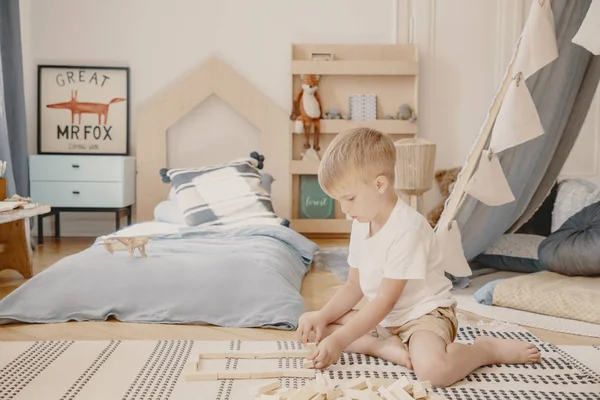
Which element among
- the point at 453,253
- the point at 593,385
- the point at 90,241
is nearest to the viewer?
the point at 593,385

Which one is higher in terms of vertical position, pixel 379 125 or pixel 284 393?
pixel 379 125

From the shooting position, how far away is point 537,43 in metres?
2.14

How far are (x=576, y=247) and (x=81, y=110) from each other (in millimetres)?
3463

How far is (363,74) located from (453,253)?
267 cm

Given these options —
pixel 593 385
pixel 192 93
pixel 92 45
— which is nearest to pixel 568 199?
pixel 593 385

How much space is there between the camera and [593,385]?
148 centimetres

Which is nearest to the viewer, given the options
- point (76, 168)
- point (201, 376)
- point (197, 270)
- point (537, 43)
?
point (201, 376)

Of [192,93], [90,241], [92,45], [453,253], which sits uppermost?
[92,45]

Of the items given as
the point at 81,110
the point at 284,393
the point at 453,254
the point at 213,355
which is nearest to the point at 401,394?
the point at 284,393

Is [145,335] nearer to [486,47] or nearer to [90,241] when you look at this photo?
[90,241]

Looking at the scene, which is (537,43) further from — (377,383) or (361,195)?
(377,383)

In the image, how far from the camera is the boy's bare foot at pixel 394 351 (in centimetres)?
160

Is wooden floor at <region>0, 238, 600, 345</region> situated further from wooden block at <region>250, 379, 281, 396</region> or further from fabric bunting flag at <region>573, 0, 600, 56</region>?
fabric bunting flag at <region>573, 0, 600, 56</region>

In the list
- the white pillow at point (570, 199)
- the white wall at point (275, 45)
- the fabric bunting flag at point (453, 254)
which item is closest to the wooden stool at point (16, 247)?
the white wall at point (275, 45)
